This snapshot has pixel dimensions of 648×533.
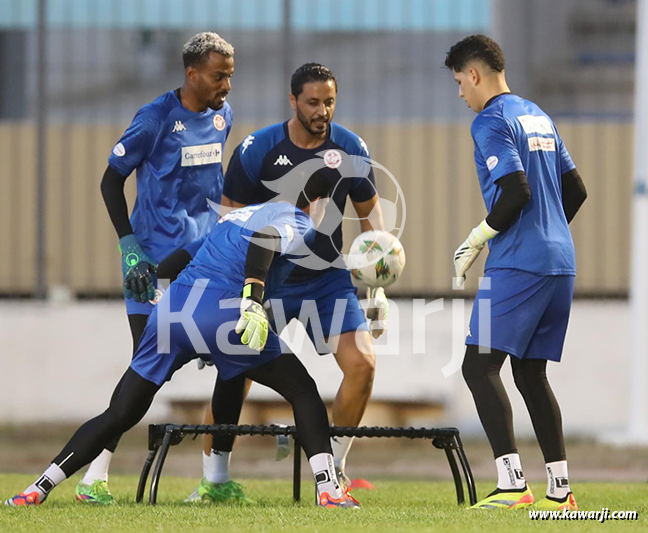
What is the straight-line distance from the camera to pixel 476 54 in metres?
5.88

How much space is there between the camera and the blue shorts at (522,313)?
5.66m

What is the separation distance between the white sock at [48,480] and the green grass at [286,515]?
0.08 metres

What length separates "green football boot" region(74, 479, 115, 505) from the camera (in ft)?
20.4

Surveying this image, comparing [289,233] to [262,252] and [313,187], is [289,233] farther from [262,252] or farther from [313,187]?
[313,187]

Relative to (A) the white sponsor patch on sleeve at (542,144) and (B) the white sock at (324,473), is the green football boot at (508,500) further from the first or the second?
(A) the white sponsor patch on sleeve at (542,144)

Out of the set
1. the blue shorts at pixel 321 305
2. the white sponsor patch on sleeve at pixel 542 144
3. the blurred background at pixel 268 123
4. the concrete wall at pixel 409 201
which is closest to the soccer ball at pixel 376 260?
the blue shorts at pixel 321 305

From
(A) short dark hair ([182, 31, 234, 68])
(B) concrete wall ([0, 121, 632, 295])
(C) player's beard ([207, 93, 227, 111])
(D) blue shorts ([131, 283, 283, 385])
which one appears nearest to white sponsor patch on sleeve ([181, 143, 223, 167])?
(C) player's beard ([207, 93, 227, 111])

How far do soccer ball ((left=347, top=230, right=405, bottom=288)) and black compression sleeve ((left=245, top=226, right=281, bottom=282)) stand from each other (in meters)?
0.87

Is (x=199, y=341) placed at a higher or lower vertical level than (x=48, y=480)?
higher

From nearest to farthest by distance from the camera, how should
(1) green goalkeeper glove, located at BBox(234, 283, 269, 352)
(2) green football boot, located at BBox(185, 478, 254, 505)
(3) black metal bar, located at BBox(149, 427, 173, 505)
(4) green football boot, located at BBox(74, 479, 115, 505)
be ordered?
(1) green goalkeeper glove, located at BBox(234, 283, 269, 352), (3) black metal bar, located at BBox(149, 427, 173, 505), (4) green football boot, located at BBox(74, 479, 115, 505), (2) green football boot, located at BBox(185, 478, 254, 505)

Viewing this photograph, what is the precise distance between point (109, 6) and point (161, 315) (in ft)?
25.2

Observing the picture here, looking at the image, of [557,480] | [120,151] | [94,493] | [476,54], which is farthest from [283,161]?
[557,480]

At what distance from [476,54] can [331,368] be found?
6.36 m

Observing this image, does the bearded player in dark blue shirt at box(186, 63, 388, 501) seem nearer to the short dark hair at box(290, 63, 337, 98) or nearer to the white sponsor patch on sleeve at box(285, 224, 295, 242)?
the short dark hair at box(290, 63, 337, 98)
